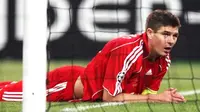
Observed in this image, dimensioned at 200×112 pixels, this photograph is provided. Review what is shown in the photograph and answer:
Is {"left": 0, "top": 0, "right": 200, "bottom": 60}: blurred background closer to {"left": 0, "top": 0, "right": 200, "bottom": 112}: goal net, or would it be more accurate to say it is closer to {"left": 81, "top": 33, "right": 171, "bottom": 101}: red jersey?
{"left": 0, "top": 0, "right": 200, "bottom": 112}: goal net

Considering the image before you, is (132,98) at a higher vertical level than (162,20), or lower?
lower

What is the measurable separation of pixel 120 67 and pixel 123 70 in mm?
24

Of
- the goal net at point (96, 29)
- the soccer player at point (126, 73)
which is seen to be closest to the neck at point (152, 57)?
the soccer player at point (126, 73)

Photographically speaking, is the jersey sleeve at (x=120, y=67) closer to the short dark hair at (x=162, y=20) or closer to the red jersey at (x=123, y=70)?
the red jersey at (x=123, y=70)

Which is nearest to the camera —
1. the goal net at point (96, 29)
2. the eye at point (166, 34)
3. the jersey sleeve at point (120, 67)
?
the jersey sleeve at point (120, 67)

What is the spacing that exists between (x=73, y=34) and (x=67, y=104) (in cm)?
309

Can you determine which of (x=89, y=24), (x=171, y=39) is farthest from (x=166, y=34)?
(x=89, y=24)

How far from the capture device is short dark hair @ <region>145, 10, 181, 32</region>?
3763 millimetres

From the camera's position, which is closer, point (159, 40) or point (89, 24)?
point (159, 40)

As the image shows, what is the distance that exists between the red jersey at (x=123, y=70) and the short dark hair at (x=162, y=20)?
79mm

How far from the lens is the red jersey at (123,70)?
3.70 meters

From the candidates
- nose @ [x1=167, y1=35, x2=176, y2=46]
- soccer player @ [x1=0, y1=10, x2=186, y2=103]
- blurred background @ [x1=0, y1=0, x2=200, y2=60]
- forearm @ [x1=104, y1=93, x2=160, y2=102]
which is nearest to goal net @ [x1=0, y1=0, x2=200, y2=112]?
blurred background @ [x1=0, y1=0, x2=200, y2=60]

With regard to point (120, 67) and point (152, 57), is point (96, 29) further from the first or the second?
point (120, 67)

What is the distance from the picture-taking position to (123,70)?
3.69 m
